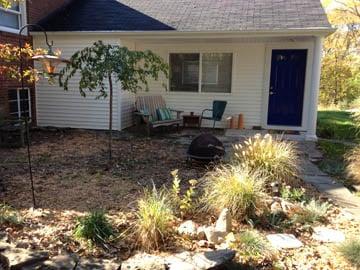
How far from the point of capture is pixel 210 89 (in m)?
10.4

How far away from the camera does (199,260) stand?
2910 mm

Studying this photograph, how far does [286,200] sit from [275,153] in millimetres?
811

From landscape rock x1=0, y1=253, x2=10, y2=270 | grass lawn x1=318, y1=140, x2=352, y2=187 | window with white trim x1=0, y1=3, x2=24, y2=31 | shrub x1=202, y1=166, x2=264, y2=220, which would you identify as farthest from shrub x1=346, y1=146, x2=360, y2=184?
window with white trim x1=0, y1=3, x2=24, y2=31

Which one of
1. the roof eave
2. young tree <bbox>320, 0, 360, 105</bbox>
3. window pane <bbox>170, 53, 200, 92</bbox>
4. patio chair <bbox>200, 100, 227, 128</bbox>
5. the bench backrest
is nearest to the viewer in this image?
the roof eave

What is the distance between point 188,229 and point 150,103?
673 centimetres

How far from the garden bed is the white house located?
2021 millimetres

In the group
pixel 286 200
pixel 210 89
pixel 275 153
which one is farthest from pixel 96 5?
pixel 286 200

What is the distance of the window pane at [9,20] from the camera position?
8.61m

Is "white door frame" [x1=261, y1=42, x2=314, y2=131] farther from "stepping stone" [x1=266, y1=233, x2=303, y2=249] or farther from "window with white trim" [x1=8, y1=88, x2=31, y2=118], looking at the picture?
"stepping stone" [x1=266, y1=233, x2=303, y2=249]

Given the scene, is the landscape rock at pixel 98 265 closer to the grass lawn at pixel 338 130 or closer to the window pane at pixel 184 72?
the grass lawn at pixel 338 130

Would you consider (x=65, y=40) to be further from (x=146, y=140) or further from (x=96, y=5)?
(x=146, y=140)

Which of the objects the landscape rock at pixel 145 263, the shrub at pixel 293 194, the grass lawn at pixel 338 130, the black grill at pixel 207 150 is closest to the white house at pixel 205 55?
the grass lawn at pixel 338 130

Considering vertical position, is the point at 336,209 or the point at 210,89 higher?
the point at 210,89

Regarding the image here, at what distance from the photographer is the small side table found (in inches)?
395
